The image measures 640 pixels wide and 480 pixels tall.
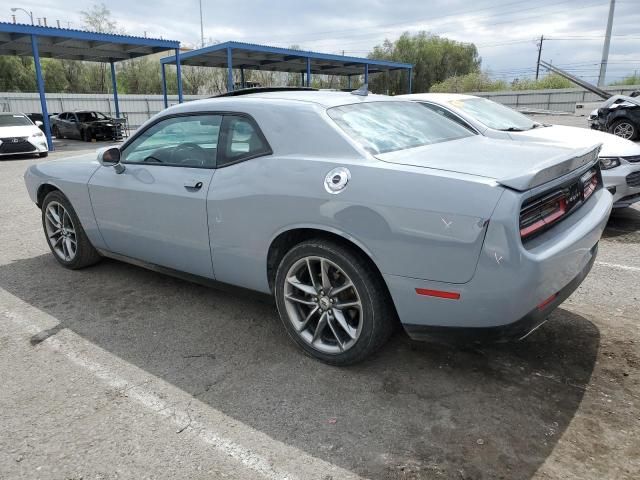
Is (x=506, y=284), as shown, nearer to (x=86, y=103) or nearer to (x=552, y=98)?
(x=86, y=103)

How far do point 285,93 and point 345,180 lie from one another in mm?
1266

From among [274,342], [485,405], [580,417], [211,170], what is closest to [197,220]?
[211,170]

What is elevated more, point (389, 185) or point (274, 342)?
point (389, 185)

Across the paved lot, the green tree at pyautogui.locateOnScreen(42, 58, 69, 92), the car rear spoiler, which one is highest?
the green tree at pyautogui.locateOnScreen(42, 58, 69, 92)

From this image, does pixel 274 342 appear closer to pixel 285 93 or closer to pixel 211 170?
pixel 211 170

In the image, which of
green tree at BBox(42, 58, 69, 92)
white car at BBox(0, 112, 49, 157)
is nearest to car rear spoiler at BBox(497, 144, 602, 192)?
white car at BBox(0, 112, 49, 157)

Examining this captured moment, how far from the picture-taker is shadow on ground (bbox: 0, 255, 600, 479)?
2.34 metres

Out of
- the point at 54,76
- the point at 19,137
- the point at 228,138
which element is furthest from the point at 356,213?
the point at 54,76

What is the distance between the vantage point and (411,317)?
8.75ft

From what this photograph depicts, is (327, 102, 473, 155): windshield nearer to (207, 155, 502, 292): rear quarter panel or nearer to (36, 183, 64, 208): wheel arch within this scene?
(207, 155, 502, 292): rear quarter panel

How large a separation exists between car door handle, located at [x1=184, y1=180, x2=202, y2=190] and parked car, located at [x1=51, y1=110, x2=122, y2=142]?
21.2m

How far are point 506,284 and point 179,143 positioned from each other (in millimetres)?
2586

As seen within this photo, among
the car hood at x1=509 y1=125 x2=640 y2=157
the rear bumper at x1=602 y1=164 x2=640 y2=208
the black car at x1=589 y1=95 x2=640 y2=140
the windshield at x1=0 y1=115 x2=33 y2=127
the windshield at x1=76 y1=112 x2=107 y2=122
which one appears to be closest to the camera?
the rear bumper at x1=602 y1=164 x2=640 y2=208

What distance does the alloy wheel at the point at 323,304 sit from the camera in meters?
2.95
